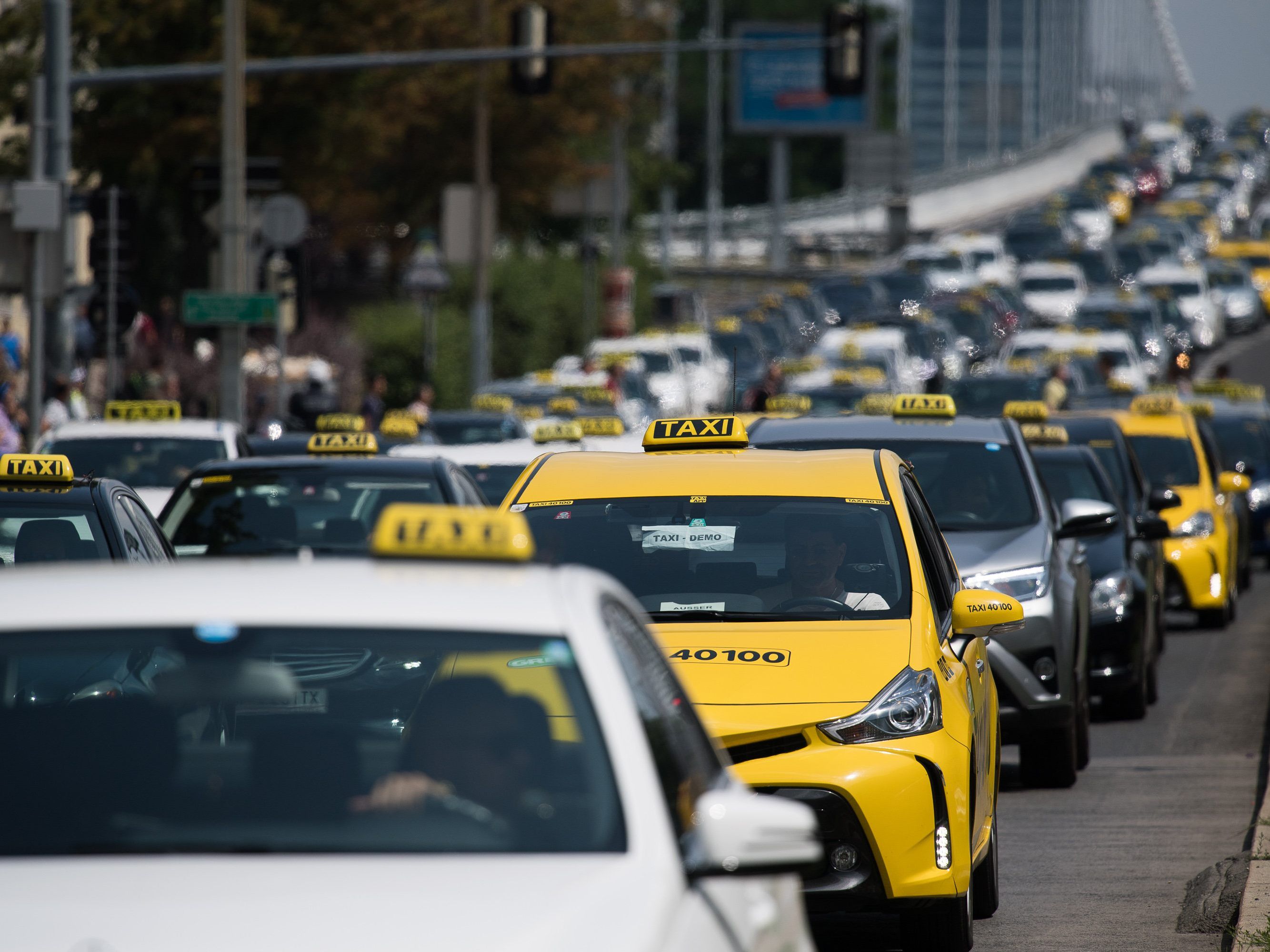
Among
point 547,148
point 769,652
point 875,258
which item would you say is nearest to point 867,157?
point 875,258

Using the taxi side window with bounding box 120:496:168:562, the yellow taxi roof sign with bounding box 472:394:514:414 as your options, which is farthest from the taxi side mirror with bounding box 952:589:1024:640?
the yellow taxi roof sign with bounding box 472:394:514:414

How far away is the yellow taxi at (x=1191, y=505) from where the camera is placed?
19766 millimetres

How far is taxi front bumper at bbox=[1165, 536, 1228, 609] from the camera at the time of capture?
19734 millimetres

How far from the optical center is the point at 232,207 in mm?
25031

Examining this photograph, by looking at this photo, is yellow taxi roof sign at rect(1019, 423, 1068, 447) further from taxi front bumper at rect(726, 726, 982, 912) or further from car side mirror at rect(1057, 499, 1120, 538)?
taxi front bumper at rect(726, 726, 982, 912)

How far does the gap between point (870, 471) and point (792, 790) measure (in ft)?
5.67

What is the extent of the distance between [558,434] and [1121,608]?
3.92m

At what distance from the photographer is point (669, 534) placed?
830 cm

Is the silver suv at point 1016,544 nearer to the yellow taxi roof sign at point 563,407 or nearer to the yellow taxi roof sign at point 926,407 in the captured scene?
the yellow taxi roof sign at point 926,407

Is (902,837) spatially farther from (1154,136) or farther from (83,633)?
(1154,136)

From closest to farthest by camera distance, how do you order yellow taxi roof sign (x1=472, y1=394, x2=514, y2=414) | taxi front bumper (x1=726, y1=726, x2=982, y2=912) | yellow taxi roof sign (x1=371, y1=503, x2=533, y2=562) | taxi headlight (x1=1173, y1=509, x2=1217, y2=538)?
1. yellow taxi roof sign (x1=371, y1=503, x2=533, y2=562)
2. taxi front bumper (x1=726, y1=726, x2=982, y2=912)
3. taxi headlight (x1=1173, y1=509, x2=1217, y2=538)
4. yellow taxi roof sign (x1=472, y1=394, x2=514, y2=414)

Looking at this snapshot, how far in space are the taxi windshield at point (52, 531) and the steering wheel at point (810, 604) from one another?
2.67m

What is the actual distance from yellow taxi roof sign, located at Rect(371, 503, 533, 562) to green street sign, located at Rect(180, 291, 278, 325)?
756 inches

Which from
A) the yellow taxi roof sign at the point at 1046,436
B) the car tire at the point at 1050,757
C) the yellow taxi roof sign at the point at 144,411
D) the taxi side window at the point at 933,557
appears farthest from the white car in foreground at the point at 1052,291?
the taxi side window at the point at 933,557
